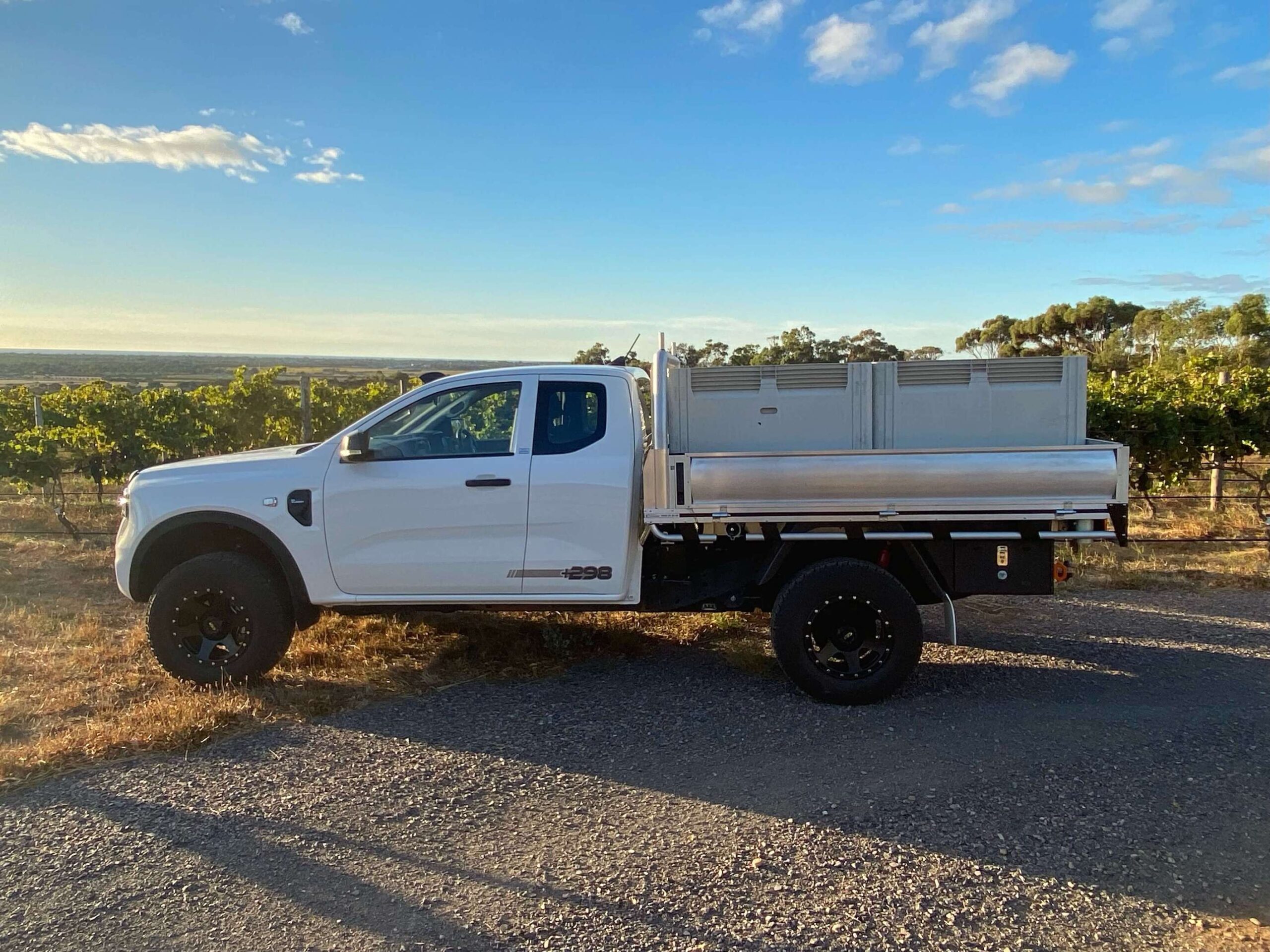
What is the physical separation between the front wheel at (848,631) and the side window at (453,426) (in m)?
1.97

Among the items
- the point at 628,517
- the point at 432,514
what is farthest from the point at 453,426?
the point at 628,517

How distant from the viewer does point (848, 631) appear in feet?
17.3

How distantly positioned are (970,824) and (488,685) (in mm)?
3059

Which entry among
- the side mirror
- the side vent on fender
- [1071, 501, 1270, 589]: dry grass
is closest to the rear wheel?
the side vent on fender

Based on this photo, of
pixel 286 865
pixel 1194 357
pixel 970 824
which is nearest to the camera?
pixel 286 865

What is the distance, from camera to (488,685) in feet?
18.8

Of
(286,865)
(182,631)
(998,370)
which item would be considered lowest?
(286,865)

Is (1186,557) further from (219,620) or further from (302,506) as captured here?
(219,620)

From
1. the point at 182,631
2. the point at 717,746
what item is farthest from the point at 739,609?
the point at 182,631

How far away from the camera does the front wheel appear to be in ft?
16.9

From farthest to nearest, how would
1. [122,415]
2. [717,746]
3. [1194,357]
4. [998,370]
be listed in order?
1. [1194,357]
2. [122,415]
3. [998,370]
4. [717,746]

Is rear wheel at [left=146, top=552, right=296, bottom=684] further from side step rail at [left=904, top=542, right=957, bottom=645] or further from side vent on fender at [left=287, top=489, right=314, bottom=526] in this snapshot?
side step rail at [left=904, top=542, right=957, bottom=645]

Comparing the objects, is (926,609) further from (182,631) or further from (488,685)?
(182,631)

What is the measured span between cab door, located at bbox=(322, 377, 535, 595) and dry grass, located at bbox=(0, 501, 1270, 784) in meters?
0.79
